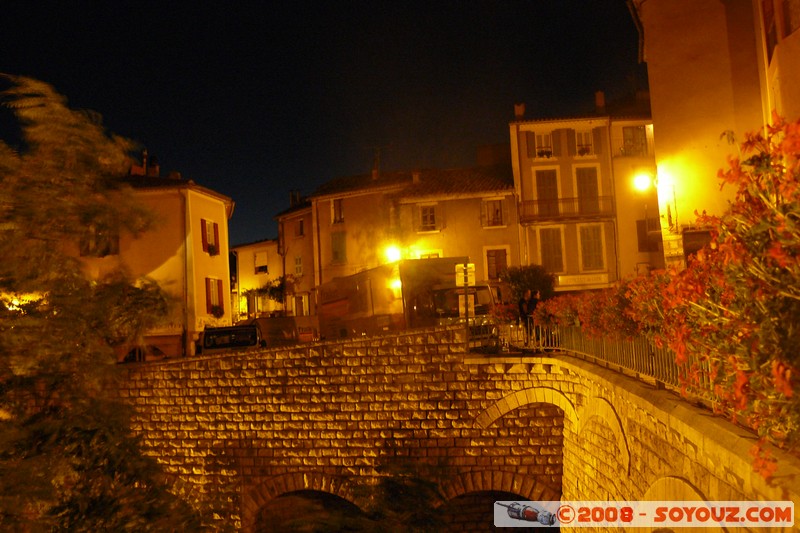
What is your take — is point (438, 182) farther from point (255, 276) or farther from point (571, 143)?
point (255, 276)

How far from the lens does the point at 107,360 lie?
20.2 feet

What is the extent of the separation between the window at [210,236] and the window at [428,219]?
9210mm

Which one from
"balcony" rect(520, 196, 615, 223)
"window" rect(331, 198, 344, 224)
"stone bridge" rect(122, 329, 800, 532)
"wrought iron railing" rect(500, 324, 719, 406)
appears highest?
"window" rect(331, 198, 344, 224)

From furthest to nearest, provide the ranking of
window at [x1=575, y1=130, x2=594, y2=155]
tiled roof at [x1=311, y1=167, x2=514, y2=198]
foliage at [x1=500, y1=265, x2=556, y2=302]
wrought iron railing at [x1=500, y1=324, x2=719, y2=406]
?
tiled roof at [x1=311, y1=167, x2=514, y2=198] → window at [x1=575, y1=130, x2=594, y2=155] → foliage at [x1=500, y1=265, x2=556, y2=302] → wrought iron railing at [x1=500, y1=324, x2=719, y2=406]

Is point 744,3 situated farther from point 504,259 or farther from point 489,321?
point 504,259

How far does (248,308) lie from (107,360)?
37.1 metres

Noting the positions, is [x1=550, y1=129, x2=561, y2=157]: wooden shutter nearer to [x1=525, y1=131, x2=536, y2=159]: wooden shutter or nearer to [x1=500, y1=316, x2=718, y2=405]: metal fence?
[x1=525, y1=131, x2=536, y2=159]: wooden shutter

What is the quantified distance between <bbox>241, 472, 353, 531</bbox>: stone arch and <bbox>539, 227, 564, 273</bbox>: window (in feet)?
56.4

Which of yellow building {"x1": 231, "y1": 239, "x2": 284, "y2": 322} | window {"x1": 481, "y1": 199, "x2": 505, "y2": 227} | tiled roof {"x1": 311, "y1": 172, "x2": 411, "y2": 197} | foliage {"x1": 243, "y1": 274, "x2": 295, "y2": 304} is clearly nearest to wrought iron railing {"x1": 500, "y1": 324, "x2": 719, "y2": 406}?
window {"x1": 481, "y1": 199, "x2": 505, "y2": 227}

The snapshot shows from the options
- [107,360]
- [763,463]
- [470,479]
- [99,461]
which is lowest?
[470,479]

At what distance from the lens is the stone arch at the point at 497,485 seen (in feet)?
46.5

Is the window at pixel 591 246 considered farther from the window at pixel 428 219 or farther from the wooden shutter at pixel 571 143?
the window at pixel 428 219

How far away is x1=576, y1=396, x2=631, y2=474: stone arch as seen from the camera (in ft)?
26.4

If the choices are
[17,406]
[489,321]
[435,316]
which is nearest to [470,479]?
[489,321]
